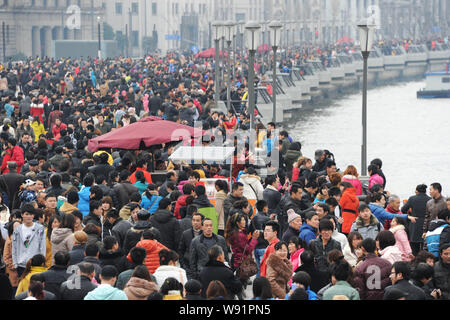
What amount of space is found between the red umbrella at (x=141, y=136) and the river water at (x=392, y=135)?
452 inches

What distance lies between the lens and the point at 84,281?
9.63 m

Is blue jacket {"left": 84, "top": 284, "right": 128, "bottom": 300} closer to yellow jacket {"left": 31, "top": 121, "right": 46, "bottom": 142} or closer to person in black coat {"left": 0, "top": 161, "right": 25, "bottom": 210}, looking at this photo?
person in black coat {"left": 0, "top": 161, "right": 25, "bottom": 210}

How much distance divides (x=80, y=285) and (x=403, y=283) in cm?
318

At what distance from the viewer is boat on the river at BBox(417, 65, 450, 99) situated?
68.3 meters

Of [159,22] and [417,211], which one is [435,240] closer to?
[417,211]

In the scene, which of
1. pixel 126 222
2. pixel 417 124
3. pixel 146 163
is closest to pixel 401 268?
pixel 126 222

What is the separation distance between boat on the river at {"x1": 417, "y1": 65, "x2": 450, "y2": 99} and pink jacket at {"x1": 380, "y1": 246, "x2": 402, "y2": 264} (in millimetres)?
58873

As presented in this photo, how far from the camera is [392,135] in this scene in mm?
48500

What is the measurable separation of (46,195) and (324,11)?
122713 mm

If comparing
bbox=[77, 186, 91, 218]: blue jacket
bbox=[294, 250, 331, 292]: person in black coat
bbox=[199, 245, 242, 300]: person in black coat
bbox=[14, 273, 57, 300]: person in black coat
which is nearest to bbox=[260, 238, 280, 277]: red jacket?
bbox=[294, 250, 331, 292]: person in black coat

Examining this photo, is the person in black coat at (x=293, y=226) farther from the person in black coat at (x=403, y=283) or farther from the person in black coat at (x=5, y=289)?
the person in black coat at (x=5, y=289)

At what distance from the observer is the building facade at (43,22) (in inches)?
3479

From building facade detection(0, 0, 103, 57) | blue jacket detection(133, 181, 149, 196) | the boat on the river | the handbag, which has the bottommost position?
the boat on the river

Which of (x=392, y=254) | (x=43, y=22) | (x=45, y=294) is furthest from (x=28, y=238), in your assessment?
(x=43, y=22)
